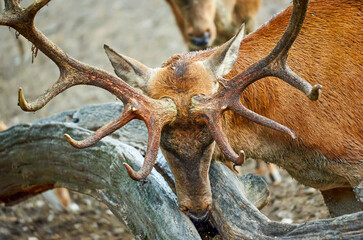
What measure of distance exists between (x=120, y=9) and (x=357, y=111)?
28.9 ft

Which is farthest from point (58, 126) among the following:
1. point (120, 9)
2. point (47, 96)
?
point (120, 9)

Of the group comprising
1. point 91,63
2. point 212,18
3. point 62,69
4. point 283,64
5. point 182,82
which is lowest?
point 91,63

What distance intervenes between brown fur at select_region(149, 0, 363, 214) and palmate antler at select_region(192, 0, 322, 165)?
1.64 feet

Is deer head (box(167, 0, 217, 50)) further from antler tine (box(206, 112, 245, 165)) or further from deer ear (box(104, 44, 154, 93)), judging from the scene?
antler tine (box(206, 112, 245, 165))

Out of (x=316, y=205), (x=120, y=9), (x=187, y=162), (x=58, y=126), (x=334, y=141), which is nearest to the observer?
(x=187, y=162)

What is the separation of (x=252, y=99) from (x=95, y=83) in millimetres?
1132

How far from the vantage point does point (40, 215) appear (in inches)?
203

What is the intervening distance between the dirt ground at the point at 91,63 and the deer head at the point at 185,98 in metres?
1.88

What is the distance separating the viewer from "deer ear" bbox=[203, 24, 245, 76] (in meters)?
3.26

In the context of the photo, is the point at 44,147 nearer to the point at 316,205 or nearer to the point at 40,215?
the point at 40,215

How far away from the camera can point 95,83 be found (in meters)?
2.98

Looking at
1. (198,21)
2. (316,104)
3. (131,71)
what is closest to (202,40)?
(198,21)

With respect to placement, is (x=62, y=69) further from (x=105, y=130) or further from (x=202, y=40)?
(x=202, y=40)

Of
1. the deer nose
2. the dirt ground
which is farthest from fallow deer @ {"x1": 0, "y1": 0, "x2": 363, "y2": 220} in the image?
the deer nose
